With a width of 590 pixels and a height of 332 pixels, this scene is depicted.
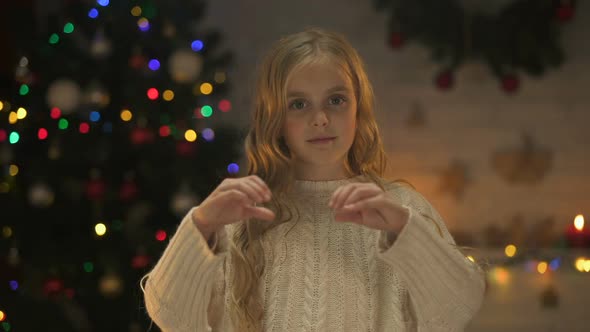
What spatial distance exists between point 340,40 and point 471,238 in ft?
10.3

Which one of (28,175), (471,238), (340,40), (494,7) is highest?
(494,7)

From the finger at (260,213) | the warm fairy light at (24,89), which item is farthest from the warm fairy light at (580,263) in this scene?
the finger at (260,213)

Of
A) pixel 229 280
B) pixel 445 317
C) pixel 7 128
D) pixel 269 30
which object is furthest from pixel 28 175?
pixel 445 317

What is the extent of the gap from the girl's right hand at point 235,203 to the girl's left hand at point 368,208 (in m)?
0.14

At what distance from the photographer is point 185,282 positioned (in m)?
1.72

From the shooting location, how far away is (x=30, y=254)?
3.87m

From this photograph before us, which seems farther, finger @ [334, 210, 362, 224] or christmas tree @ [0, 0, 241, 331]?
christmas tree @ [0, 0, 241, 331]

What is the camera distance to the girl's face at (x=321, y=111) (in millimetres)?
1821

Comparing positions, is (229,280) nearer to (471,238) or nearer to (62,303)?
(62,303)

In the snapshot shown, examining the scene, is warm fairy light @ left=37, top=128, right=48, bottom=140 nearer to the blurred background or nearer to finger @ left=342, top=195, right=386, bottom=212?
the blurred background

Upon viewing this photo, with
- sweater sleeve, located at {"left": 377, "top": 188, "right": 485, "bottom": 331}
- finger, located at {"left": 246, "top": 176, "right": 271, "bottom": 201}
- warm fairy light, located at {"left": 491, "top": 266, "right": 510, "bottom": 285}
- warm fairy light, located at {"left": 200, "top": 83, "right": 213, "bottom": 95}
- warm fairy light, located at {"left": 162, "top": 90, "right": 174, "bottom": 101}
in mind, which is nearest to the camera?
finger, located at {"left": 246, "top": 176, "right": 271, "bottom": 201}

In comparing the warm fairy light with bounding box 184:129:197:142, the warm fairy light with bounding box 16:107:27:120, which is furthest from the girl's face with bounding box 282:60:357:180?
the warm fairy light with bounding box 16:107:27:120

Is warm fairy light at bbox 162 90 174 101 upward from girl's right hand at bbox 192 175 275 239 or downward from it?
upward

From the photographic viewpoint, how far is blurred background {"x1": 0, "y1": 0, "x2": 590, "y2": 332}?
392 centimetres
